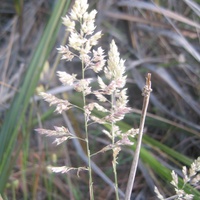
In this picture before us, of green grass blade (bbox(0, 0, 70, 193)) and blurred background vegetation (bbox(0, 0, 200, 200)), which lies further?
blurred background vegetation (bbox(0, 0, 200, 200))

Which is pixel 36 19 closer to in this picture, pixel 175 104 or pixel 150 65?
pixel 150 65

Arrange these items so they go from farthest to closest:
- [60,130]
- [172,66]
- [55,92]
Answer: [172,66] < [55,92] < [60,130]

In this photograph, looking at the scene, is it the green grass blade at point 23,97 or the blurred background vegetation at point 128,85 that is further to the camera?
the blurred background vegetation at point 128,85

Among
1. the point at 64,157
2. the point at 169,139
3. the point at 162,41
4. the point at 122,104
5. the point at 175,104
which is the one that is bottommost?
the point at 64,157

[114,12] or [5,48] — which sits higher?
[114,12]

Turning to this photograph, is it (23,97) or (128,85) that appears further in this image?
(128,85)

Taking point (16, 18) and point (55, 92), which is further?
point (16, 18)

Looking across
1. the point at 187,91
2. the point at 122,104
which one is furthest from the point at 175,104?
the point at 122,104

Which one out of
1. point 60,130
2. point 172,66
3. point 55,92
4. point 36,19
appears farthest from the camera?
point 36,19
